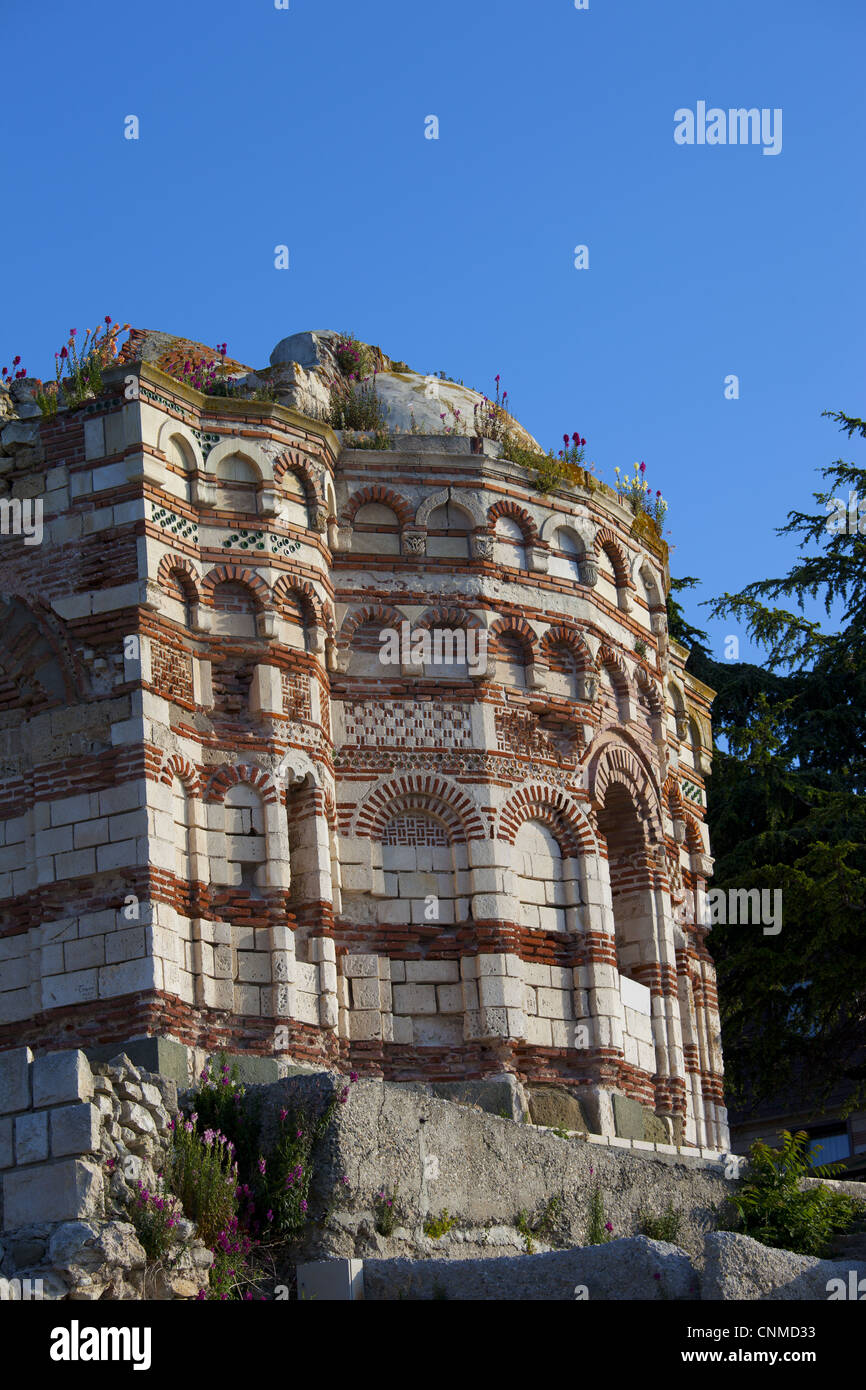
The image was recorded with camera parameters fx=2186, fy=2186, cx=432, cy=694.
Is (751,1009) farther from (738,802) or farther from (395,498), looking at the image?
(395,498)

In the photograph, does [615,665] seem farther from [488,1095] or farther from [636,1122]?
[488,1095]

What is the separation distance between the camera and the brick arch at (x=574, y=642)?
1972cm

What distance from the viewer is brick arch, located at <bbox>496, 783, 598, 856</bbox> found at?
61.9 feet

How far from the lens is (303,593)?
60.4 ft

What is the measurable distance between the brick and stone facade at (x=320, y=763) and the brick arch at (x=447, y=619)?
3cm

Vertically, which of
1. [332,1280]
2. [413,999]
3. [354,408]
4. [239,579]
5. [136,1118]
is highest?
[354,408]

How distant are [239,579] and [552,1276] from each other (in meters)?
7.45

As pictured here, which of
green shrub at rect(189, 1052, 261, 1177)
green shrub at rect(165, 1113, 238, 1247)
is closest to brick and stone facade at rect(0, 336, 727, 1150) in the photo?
green shrub at rect(189, 1052, 261, 1177)

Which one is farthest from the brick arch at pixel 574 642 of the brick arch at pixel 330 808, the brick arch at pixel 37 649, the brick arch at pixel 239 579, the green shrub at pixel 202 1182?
the green shrub at pixel 202 1182

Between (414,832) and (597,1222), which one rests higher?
(414,832)

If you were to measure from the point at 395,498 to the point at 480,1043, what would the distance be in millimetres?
4946

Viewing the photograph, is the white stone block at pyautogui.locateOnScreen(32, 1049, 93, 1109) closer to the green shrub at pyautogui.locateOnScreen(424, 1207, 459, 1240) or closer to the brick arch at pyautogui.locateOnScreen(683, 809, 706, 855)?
the green shrub at pyautogui.locateOnScreen(424, 1207, 459, 1240)

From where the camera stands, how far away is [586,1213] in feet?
50.1

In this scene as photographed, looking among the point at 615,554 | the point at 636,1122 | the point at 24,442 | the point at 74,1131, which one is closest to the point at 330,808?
the point at 636,1122
